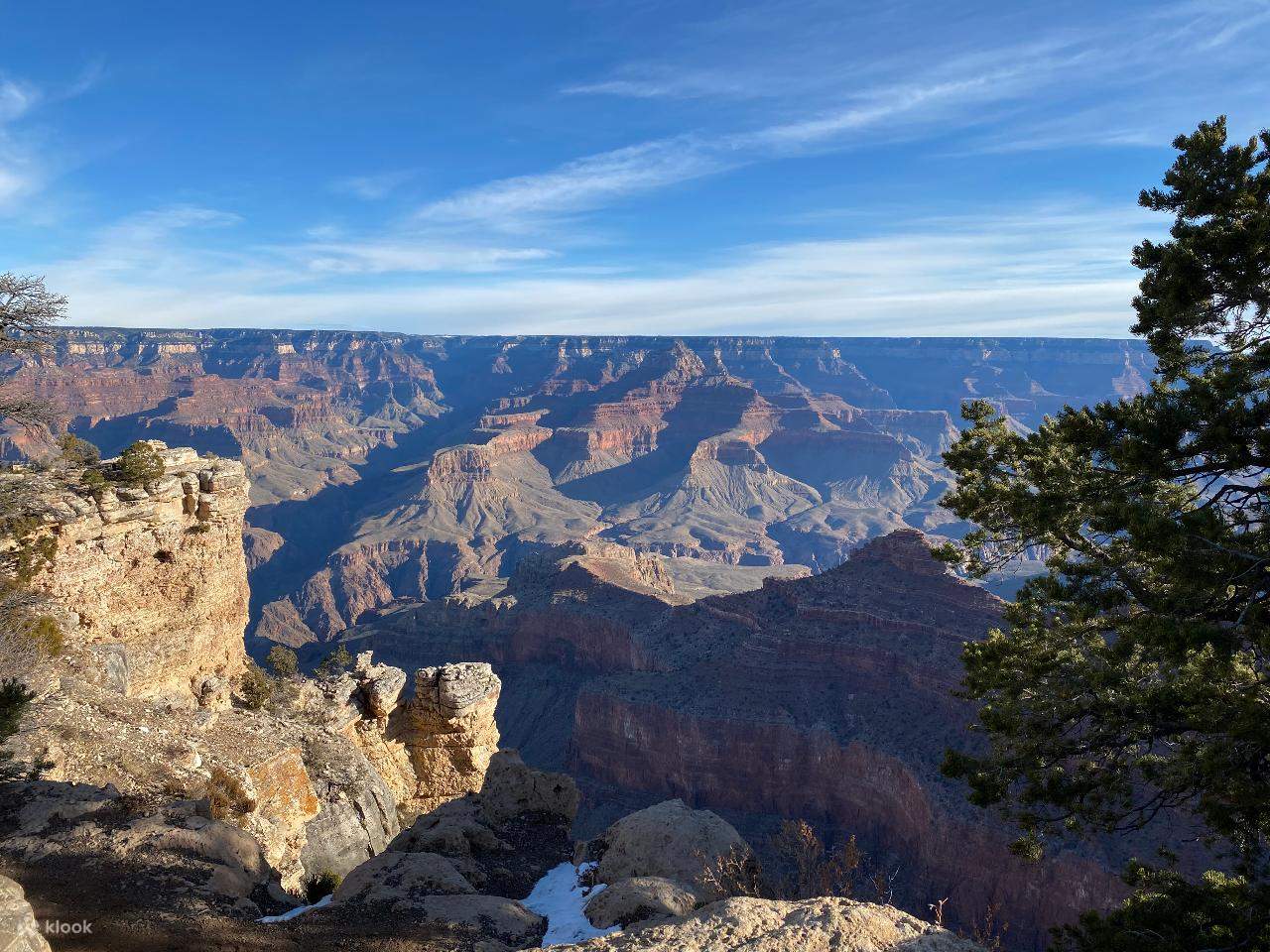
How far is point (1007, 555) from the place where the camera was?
12.5 meters

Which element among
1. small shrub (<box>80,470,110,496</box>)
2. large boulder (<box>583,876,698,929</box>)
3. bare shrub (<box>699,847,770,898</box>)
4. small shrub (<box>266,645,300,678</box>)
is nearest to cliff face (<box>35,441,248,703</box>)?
small shrub (<box>80,470,110,496</box>)

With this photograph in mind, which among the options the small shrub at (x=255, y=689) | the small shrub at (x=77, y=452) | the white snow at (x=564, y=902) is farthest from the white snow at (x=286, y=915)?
the small shrub at (x=77, y=452)

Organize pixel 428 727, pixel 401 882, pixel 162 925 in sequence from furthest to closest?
pixel 428 727 < pixel 401 882 < pixel 162 925

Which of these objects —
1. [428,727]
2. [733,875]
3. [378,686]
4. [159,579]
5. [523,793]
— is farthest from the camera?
[428,727]

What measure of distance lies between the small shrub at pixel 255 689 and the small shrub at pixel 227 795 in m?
6.78

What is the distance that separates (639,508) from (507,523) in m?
36.6

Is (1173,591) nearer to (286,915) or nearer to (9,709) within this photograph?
(286,915)

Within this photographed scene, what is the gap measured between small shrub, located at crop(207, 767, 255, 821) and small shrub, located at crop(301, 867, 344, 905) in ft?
8.04

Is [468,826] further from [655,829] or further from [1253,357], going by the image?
[1253,357]

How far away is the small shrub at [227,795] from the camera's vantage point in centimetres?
1638

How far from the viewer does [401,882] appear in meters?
12.9

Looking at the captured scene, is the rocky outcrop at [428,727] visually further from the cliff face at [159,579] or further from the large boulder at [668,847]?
the large boulder at [668,847]

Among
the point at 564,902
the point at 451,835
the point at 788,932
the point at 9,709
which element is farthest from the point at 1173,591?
the point at 9,709

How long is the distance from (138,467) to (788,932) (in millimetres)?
22948
